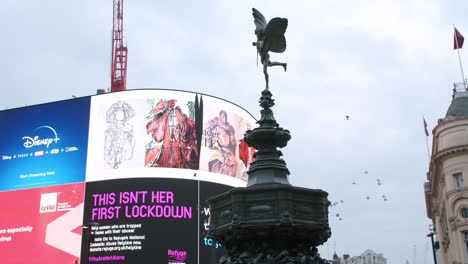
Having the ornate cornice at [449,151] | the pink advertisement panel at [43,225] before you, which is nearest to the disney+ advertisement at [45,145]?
the pink advertisement panel at [43,225]

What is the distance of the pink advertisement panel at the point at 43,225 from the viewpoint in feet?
137

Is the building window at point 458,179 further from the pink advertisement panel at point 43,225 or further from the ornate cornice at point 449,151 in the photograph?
the pink advertisement panel at point 43,225

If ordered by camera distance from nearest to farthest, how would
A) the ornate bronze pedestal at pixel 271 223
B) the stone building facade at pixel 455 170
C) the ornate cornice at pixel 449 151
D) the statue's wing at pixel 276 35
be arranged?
the ornate bronze pedestal at pixel 271 223 → the statue's wing at pixel 276 35 → the stone building facade at pixel 455 170 → the ornate cornice at pixel 449 151

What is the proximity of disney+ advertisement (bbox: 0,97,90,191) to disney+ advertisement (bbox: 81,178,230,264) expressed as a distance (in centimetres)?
278

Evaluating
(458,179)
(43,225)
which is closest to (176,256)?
(43,225)

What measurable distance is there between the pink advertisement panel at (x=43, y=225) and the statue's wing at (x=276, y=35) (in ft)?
115

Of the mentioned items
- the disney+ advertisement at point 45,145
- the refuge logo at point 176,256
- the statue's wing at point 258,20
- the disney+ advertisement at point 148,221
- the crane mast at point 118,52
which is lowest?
the statue's wing at point 258,20

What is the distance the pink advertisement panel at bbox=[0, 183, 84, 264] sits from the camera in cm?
4166

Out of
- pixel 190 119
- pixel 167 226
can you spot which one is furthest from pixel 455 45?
pixel 167 226

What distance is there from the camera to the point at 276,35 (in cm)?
904

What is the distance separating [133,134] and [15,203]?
10.7 metres

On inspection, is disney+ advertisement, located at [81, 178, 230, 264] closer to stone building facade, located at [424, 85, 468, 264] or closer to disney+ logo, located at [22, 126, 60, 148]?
disney+ logo, located at [22, 126, 60, 148]

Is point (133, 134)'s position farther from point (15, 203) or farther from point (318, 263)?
point (318, 263)

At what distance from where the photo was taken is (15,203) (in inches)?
1753
